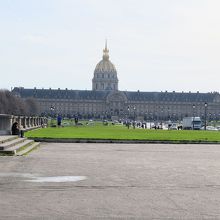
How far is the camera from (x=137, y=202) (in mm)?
9320

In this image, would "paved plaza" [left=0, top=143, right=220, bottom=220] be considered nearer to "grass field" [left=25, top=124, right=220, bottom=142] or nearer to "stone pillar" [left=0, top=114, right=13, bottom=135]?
"stone pillar" [left=0, top=114, right=13, bottom=135]

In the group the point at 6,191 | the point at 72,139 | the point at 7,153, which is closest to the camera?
the point at 6,191

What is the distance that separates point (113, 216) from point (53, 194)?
2.04 metres

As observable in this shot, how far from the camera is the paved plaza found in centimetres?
833

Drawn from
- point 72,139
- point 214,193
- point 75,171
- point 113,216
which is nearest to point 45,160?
point 75,171

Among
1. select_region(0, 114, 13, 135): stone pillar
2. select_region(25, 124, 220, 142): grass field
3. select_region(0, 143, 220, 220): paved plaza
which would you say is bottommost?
select_region(0, 143, 220, 220): paved plaza

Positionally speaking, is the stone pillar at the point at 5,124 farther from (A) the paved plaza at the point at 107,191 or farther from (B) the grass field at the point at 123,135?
(A) the paved plaza at the point at 107,191

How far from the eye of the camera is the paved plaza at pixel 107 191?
8.33 m

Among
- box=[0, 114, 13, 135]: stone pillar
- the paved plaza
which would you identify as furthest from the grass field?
the paved plaza

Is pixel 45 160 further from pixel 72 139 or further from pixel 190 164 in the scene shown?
pixel 72 139

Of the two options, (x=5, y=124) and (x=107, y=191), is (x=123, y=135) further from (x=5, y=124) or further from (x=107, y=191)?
(x=107, y=191)

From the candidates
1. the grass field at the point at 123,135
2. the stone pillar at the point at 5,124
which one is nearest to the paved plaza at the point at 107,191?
the stone pillar at the point at 5,124

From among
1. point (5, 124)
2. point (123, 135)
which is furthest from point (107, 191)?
point (123, 135)

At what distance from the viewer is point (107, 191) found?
413 inches
